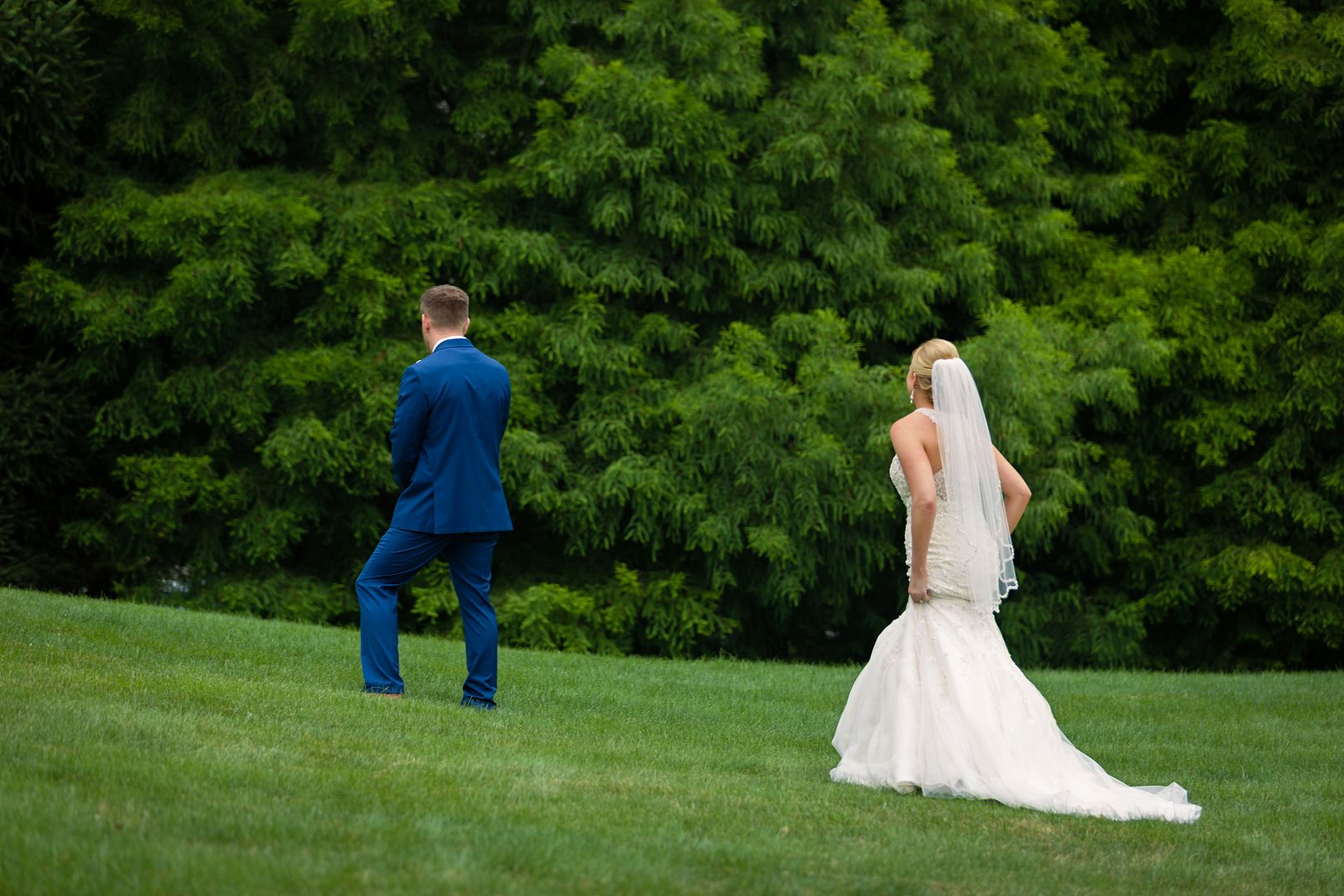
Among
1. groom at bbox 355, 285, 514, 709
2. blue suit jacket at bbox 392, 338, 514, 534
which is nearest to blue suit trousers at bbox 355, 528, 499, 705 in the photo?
groom at bbox 355, 285, 514, 709

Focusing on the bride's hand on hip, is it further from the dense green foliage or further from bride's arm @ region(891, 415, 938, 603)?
the dense green foliage

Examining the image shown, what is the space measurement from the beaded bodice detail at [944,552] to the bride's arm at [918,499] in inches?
1.6

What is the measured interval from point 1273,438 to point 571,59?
985 centimetres

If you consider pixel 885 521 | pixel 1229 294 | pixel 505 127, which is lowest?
pixel 885 521

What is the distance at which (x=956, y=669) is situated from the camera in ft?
20.7

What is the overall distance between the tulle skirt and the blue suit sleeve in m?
2.66

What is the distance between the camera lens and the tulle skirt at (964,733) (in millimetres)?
6055

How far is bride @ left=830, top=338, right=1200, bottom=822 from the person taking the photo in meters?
6.12

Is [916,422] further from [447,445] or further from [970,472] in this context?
[447,445]

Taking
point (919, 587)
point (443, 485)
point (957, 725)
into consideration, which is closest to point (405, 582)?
point (443, 485)

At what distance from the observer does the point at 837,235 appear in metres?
15.9

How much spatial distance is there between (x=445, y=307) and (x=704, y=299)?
884 cm

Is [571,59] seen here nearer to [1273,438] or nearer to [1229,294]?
[1229,294]

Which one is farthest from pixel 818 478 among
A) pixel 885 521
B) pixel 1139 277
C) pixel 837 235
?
pixel 1139 277
